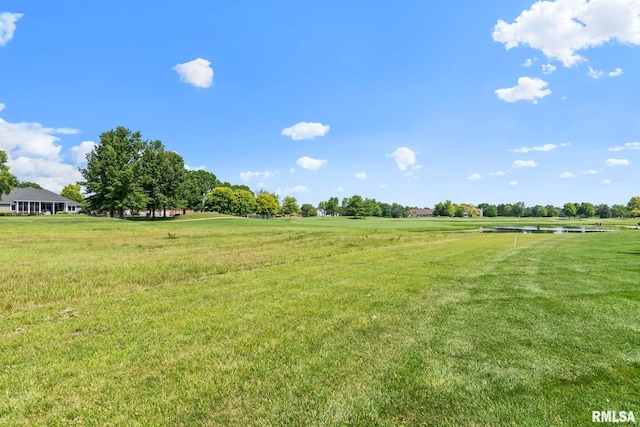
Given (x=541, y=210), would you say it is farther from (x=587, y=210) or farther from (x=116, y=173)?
(x=116, y=173)

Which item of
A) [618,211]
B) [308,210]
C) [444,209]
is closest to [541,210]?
[618,211]

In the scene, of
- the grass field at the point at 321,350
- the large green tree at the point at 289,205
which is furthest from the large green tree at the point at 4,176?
the large green tree at the point at 289,205

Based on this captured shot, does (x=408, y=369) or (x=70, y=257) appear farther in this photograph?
(x=70, y=257)

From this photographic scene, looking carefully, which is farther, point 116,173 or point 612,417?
point 116,173

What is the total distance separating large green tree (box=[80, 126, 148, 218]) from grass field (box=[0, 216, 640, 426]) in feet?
163

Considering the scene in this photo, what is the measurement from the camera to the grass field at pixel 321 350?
3441 mm

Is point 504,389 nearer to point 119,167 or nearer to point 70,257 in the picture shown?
point 70,257

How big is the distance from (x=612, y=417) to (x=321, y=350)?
323 cm

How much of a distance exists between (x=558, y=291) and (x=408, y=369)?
6066 mm

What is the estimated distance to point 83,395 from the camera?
371 cm

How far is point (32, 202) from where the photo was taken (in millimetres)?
69188

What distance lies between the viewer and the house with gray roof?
2628 inches

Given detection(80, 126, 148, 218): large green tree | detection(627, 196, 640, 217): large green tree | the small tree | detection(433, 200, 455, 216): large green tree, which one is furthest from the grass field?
detection(433, 200, 455, 216): large green tree

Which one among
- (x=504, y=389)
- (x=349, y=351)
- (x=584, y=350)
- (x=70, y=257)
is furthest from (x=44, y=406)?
(x=70, y=257)
